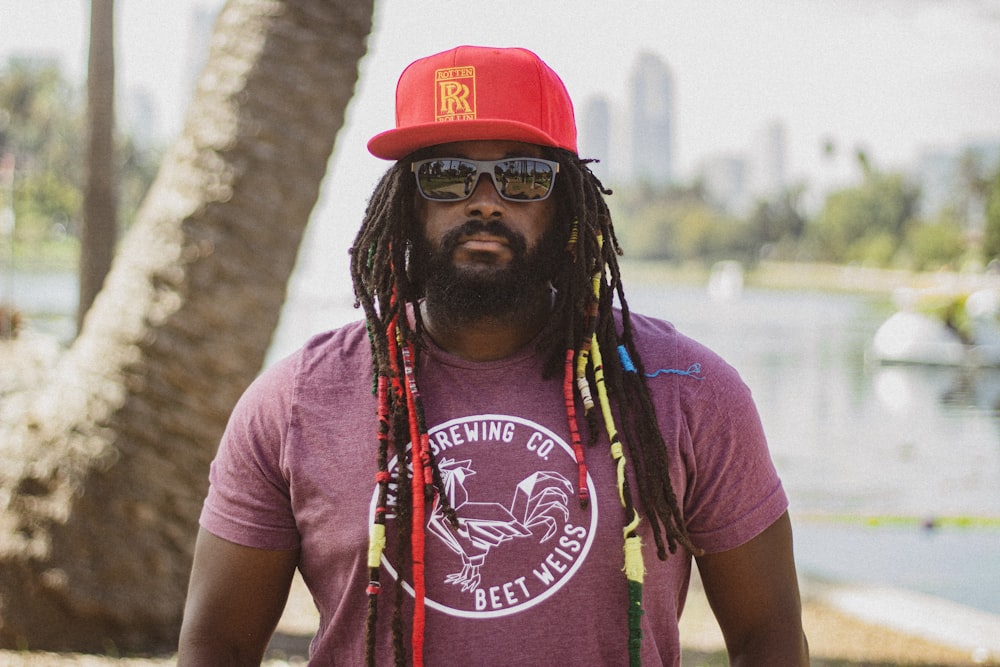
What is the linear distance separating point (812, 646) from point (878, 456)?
10.1m

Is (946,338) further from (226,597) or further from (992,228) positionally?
(992,228)

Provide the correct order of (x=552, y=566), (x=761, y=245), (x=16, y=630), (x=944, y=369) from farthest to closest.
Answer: (x=761, y=245) < (x=944, y=369) < (x=16, y=630) < (x=552, y=566)

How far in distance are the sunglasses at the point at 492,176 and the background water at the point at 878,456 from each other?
1.28 ft

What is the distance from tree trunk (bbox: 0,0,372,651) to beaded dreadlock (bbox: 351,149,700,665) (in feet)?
7.35

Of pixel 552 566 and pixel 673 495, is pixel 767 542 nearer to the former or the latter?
pixel 673 495

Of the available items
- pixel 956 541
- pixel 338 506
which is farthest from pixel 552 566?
pixel 956 541

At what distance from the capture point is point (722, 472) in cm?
205

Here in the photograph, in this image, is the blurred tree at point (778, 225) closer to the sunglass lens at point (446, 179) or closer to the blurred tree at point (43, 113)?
the blurred tree at point (43, 113)

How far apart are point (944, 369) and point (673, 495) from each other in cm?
2882

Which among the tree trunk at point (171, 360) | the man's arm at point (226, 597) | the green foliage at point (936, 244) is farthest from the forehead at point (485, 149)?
the green foliage at point (936, 244)

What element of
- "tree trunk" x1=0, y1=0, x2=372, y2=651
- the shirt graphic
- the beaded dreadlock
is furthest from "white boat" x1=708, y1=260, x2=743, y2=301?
the shirt graphic

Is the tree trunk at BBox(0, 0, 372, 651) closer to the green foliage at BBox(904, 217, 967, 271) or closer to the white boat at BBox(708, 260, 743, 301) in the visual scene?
the green foliage at BBox(904, 217, 967, 271)

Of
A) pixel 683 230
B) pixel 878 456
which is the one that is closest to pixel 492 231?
pixel 878 456

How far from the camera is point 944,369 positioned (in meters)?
28.2
